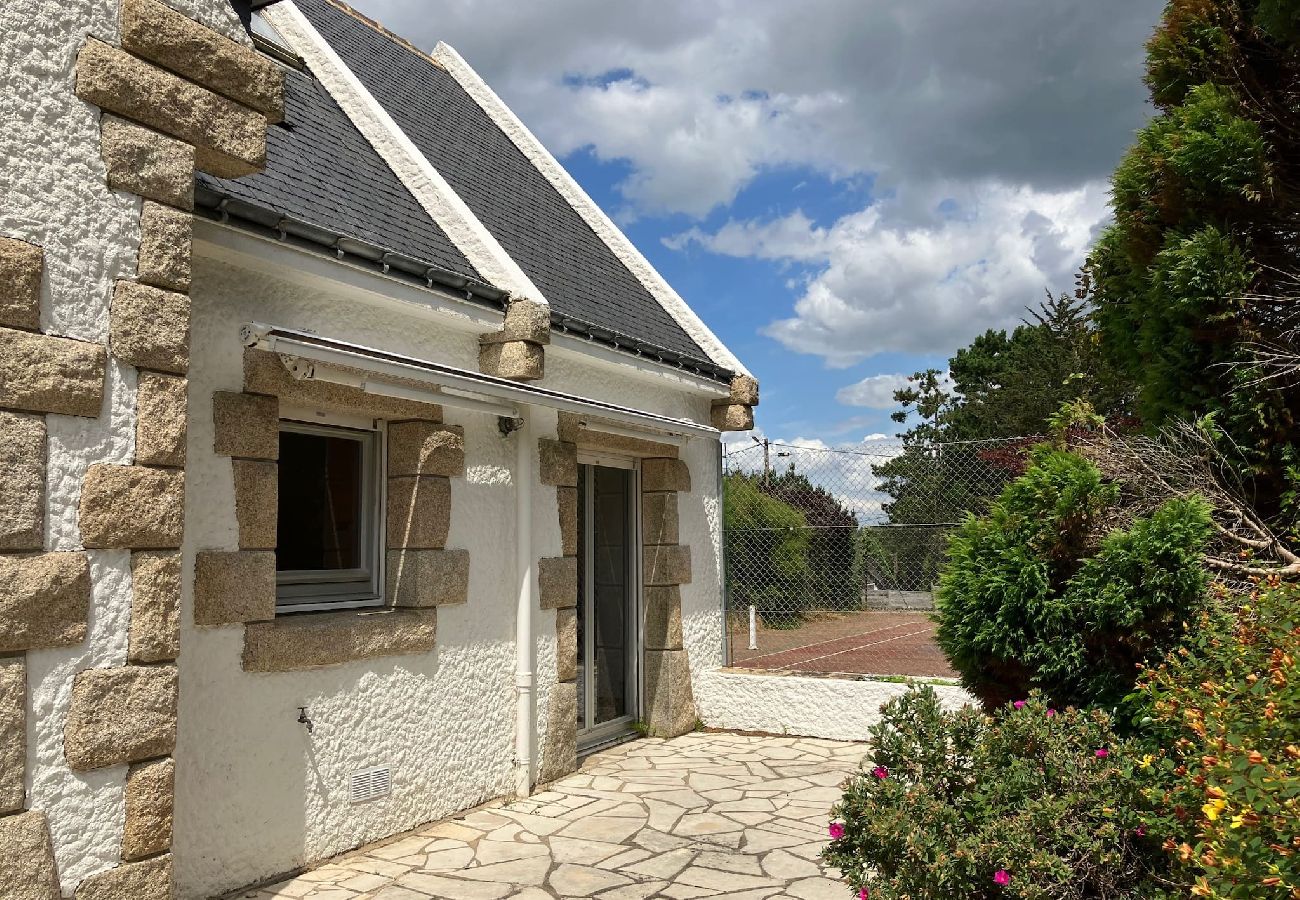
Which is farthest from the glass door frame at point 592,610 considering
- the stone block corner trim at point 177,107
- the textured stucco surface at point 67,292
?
the textured stucco surface at point 67,292

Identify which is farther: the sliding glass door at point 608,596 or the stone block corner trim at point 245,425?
the sliding glass door at point 608,596

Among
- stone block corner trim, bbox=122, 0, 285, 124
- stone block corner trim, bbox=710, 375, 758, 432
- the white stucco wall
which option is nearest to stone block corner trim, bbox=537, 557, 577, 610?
the white stucco wall

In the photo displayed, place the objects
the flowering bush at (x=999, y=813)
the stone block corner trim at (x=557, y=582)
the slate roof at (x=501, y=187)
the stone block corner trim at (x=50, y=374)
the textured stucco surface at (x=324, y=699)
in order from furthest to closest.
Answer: the slate roof at (x=501, y=187) < the stone block corner trim at (x=557, y=582) < the textured stucco surface at (x=324, y=699) < the flowering bush at (x=999, y=813) < the stone block corner trim at (x=50, y=374)

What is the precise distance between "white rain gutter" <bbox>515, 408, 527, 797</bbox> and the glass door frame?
4.15 feet

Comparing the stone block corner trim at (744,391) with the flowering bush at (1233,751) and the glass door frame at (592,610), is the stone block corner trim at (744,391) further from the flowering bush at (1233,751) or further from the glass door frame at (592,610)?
the flowering bush at (1233,751)

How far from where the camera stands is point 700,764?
738 centimetres

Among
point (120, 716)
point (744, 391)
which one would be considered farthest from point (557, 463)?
Result: point (120, 716)

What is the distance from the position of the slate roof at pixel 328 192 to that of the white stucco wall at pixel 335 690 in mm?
333

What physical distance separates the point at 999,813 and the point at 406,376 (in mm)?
3620

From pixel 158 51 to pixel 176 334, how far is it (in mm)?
1054

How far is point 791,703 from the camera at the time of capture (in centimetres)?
845

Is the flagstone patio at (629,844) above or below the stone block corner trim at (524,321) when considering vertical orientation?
below

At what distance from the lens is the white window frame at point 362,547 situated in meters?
5.43

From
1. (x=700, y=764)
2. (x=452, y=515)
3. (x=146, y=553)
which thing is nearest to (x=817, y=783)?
(x=700, y=764)
